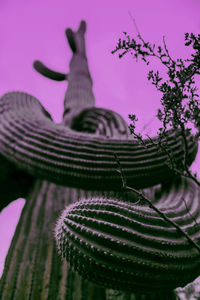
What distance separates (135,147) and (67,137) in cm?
35

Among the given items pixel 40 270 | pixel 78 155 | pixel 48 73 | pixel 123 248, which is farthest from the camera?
pixel 48 73

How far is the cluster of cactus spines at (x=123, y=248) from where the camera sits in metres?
0.95

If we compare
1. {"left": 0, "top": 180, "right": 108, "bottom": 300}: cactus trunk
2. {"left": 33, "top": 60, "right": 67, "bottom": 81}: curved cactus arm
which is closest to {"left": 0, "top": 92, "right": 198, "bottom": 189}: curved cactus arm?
{"left": 0, "top": 180, "right": 108, "bottom": 300}: cactus trunk

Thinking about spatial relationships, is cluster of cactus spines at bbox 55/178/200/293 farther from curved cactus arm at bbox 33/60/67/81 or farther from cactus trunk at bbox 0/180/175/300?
curved cactus arm at bbox 33/60/67/81

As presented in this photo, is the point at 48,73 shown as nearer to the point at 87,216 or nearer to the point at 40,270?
the point at 40,270

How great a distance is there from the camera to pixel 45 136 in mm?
Answer: 1576

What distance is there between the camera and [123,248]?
0.96 metres

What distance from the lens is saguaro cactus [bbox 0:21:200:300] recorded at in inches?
38.5

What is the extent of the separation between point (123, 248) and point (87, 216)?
156 millimetres

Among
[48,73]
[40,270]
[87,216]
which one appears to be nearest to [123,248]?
[87,216]

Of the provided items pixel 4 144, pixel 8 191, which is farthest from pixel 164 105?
pixel 8 191

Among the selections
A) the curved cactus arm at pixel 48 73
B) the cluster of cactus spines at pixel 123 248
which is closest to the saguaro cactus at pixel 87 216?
the cluster of cactus spines at pixel 123 248

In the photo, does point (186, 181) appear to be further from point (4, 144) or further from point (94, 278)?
point (4, 144)

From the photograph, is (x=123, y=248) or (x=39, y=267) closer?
(x=123, y=248)
